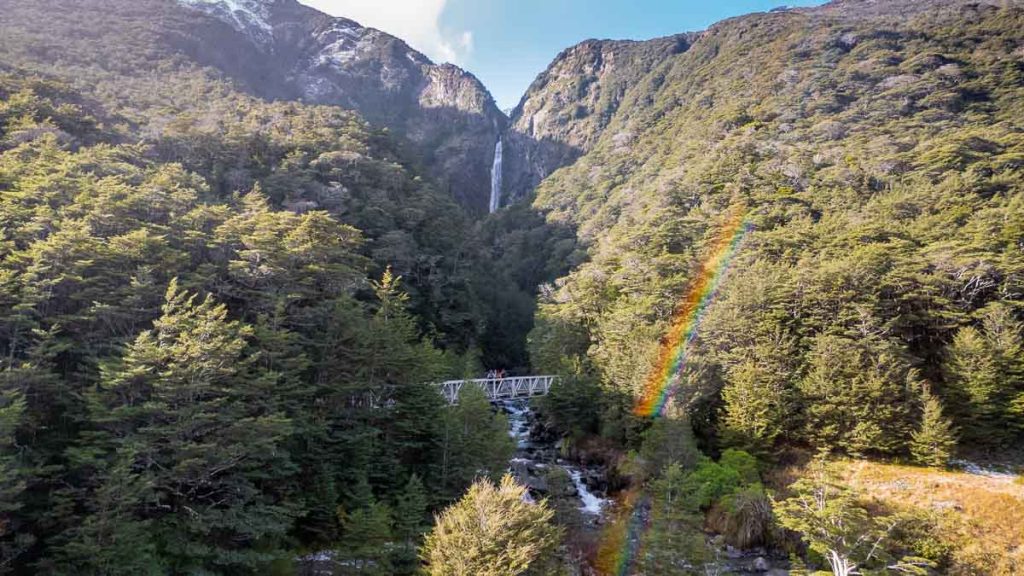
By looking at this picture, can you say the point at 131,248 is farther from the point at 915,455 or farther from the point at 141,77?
the point at 141,77

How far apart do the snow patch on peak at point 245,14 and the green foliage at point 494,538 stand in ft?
324

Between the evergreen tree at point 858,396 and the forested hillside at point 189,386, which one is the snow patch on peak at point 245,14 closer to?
the forested hillside at point 189,386

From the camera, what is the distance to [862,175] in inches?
1483

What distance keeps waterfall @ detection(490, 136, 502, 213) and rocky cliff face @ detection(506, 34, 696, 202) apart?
2.03 meters

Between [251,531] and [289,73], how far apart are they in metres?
96.6

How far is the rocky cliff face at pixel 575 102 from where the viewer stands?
313 ft

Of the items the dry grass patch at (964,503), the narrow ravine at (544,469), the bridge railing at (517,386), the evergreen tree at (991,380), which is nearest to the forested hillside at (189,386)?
the narrow ravine at (544,469)

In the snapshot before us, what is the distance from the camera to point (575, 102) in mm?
101500

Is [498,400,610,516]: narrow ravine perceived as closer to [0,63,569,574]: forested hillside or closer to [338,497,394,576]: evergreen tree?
[0,63,569,574]: forested hillside

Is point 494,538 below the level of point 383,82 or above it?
below

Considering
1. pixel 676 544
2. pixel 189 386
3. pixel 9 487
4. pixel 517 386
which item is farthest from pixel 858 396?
pixel 9 487

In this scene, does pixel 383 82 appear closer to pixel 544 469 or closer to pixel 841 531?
pixel 544 469

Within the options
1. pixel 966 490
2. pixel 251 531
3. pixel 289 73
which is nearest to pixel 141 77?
pixel 289 73

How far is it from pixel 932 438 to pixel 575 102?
92.6 metres
